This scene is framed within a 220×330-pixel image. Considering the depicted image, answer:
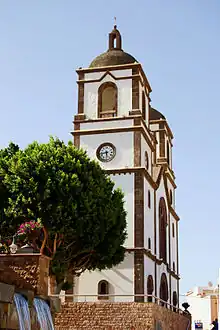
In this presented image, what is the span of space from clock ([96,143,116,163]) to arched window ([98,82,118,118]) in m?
2.47

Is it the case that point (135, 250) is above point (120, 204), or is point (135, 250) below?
below

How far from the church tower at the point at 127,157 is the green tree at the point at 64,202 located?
443cm

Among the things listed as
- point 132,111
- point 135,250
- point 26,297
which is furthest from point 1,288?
point 132,111

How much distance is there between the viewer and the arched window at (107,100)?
1647 inches

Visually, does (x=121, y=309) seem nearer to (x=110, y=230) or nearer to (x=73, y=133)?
(x=110, y=230)

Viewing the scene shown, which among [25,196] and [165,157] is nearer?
[25,196]

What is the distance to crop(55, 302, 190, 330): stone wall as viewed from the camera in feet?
104

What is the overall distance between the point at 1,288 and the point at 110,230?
71.4 ft

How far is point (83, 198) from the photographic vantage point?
102ft

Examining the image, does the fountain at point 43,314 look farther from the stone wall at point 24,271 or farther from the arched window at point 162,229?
the arched window at point 162,229

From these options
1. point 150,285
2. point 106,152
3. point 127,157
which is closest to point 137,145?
point 127,157

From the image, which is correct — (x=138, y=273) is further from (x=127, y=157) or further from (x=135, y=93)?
(x=135, y=93)

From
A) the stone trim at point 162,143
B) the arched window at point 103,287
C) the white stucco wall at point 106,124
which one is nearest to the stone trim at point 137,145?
the white stucco wall at point 106,124

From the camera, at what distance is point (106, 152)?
40.6 m
